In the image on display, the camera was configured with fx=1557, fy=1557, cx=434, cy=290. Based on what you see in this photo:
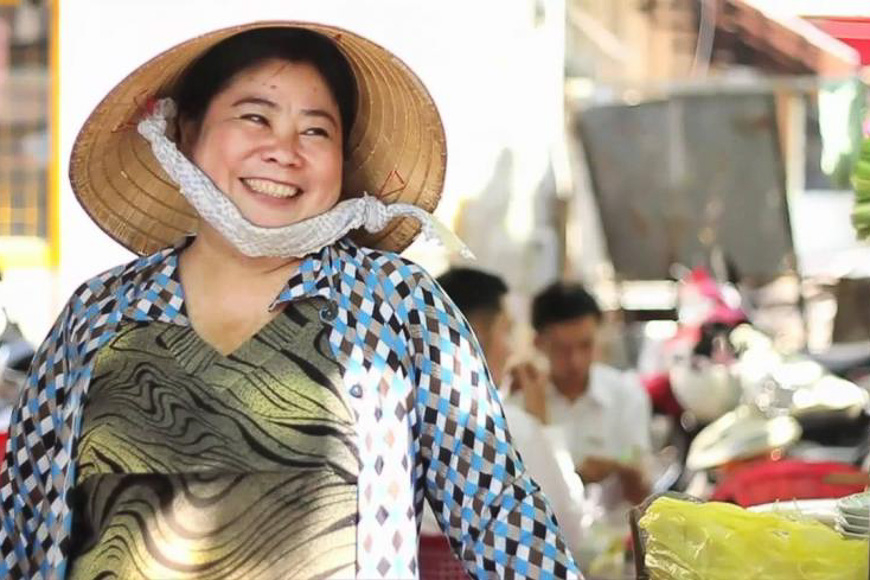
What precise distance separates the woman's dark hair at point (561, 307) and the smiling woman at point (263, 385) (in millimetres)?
2948

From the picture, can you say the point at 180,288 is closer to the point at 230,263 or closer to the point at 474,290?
the point at 230,263

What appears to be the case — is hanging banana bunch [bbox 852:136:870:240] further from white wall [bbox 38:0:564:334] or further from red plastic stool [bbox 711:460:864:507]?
white wall [bbox 38:0:564:334]

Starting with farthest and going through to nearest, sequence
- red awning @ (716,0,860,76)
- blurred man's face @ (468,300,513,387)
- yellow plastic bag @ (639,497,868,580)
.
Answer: red awning @ (716,0,860,76) < blurred man's face @ (468,300,513,387) < yellow plastic bag @ (639,497,868,580)

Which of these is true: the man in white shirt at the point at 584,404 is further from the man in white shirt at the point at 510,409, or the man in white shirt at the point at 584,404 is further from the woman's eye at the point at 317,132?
the woman's eye at the point at 317,132

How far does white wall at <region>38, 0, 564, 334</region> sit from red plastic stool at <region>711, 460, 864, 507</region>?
1327mm

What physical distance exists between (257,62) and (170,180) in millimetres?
341

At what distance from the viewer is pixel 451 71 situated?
18.2 feet

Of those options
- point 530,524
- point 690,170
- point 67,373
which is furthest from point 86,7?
point 530,524

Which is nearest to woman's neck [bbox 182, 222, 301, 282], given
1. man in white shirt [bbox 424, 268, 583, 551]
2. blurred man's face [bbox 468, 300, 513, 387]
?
man in white shirt [bbox 424, 268, 583, 551]

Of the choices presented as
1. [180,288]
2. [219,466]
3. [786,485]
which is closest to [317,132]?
[180,288]

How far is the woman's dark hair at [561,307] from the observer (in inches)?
212

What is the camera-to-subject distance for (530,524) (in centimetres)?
224

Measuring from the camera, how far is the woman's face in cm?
226

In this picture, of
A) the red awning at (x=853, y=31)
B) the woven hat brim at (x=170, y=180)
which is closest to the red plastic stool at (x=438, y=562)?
the woven hat brim at (x=170, y=180)
